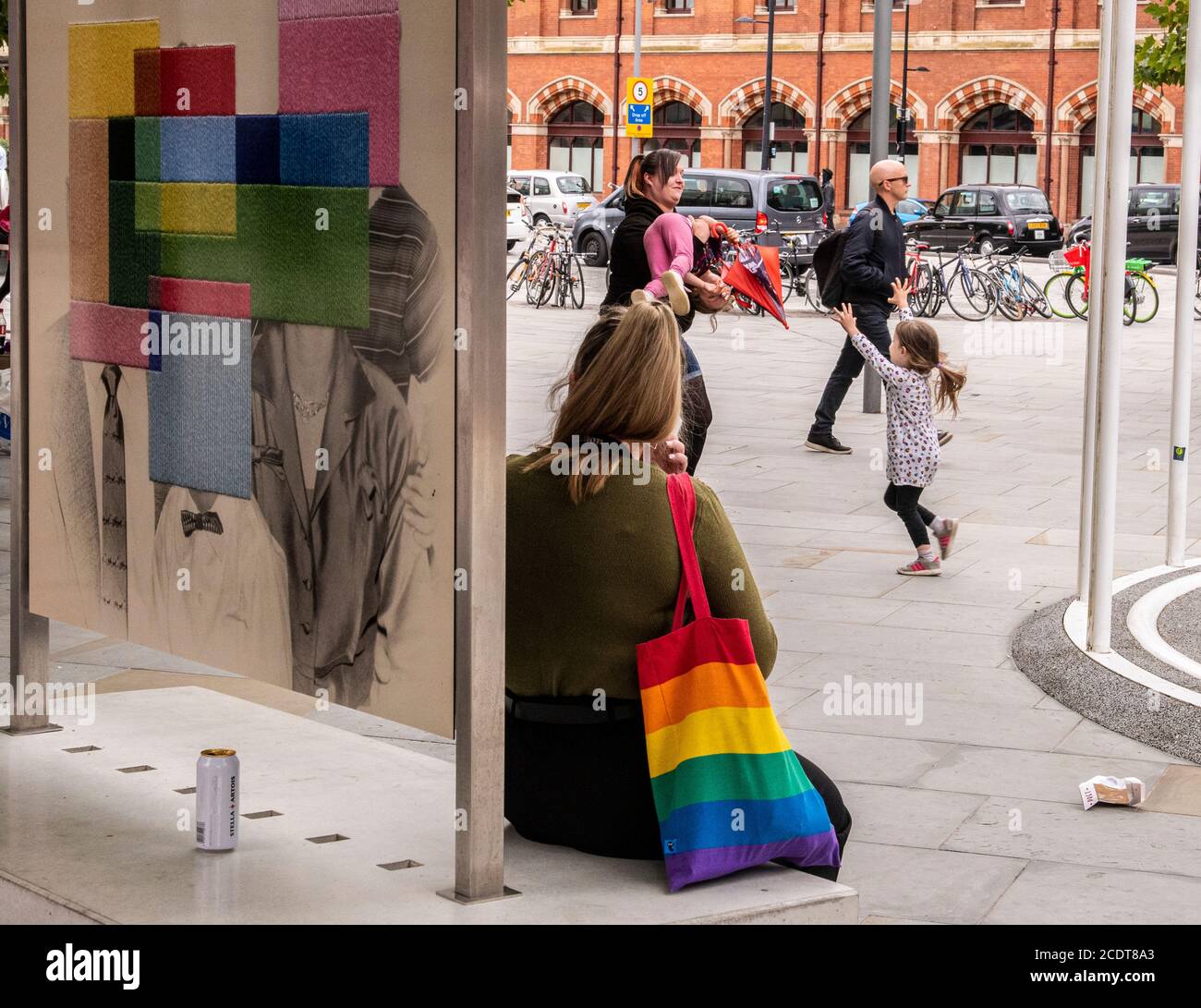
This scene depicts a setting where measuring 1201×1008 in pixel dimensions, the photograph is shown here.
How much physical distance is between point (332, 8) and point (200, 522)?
1.14 m

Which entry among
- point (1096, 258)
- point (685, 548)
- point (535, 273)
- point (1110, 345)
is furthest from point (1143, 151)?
point (685, 548)

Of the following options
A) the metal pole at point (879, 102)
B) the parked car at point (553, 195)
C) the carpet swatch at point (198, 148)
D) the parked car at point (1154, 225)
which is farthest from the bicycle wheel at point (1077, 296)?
the carpet swatch at point (198, 148)

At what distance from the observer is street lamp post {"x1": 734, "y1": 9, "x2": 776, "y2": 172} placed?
4822 cm

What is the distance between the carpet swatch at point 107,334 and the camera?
415 centimetres

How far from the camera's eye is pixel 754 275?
918 cm

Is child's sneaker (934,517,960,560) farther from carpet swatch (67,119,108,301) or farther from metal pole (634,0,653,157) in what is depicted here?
metal pole (634,0,653,157)

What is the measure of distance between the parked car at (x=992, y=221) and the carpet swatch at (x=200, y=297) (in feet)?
117

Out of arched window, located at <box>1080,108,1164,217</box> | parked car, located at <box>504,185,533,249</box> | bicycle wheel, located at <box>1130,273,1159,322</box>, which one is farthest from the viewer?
arched window, located at <box>1080,108,1164,217</box>

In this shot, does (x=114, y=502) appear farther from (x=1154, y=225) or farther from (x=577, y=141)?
(x=577, y=141)

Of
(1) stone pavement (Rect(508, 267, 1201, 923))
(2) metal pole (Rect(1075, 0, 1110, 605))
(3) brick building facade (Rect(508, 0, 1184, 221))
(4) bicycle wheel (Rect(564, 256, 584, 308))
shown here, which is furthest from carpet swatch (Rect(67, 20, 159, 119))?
(3) brick building facade (Rect(508, 0, 1184, 221))

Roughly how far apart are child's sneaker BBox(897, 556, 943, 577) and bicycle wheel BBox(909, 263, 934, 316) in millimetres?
16362

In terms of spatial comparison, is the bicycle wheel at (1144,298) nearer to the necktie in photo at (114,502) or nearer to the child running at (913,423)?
the child running at (913,423)
